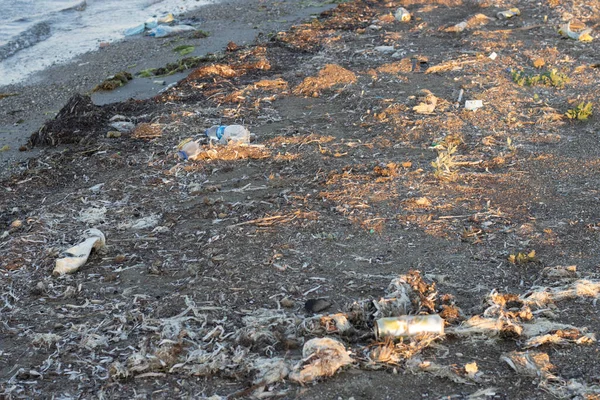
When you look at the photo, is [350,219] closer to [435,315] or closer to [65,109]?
[435,315]

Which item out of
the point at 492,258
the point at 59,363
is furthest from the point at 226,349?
the point at 492,258

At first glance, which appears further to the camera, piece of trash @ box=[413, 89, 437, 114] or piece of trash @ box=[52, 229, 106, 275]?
piece of trash @ box=[413, 89, 437, 114]

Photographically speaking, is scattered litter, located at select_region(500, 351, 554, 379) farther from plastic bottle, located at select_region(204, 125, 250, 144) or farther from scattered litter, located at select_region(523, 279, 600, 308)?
plastic bottle, located at select_region(204, 125, 250, 144)

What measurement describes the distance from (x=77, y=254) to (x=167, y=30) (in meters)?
7.81

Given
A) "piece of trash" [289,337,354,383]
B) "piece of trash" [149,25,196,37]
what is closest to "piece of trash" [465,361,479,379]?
"piece of trash" [289,337,354,383]

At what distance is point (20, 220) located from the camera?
16.6ft

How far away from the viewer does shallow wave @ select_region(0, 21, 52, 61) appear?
36.6 ft

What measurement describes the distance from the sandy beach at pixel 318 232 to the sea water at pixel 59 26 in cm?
228

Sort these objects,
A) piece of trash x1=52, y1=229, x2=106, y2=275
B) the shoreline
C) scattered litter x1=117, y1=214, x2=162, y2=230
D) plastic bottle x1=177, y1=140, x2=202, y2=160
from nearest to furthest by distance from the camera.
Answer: piece of trash x1=52, y1=229, x2=106, y2=275 → scattered litter x1=117, y1=214, x2=162, y2=230 → plastic bottle x1=177, y1=140, x2=202, y2=160 → the shoreline

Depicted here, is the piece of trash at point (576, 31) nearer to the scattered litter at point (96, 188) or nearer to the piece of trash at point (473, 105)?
the piece of trash at point (473, 105)

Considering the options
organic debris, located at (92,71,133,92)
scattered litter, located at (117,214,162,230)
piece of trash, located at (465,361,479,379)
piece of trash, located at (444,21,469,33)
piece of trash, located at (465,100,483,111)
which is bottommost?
piece of trash, located at (444,21,469,33)

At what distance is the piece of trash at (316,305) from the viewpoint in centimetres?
364

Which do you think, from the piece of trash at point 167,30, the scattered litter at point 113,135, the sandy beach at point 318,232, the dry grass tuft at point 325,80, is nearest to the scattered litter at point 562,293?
the sandy beach at point 318,232

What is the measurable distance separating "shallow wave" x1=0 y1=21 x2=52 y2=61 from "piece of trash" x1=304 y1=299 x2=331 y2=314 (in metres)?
8.96
